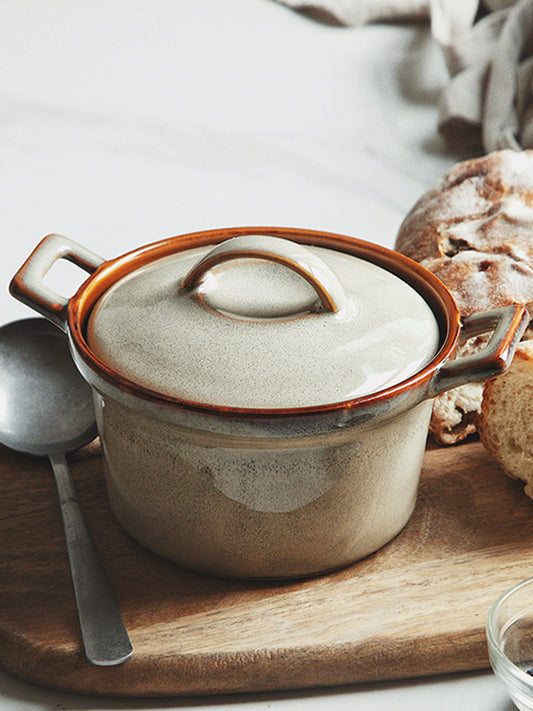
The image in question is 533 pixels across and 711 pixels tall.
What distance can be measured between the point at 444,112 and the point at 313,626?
139cm

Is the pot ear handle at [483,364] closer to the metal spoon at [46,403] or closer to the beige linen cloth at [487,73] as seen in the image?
the metal spoon at [46,403]

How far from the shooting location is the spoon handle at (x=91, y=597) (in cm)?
71

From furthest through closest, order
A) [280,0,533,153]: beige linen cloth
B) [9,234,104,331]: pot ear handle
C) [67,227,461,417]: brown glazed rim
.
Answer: [280,0,533,153]: beige linen cloth
[9,234,104,331]: pot ear handle
[67,227,461,417]: brown glazed rim

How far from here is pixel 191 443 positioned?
70cm

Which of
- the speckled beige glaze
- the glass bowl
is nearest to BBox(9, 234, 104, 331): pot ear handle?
the speckled beige glaze

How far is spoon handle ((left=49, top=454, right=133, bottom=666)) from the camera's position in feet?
2.32

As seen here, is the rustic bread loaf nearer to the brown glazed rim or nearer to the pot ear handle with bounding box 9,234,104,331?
the brown glazed rim

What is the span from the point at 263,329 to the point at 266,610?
0.81ft

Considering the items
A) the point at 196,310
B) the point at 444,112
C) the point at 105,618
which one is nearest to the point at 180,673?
the point at 105,618

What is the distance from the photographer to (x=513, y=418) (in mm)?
896

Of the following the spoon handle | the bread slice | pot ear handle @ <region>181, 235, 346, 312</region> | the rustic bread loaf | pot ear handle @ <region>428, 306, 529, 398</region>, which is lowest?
the spoon handle

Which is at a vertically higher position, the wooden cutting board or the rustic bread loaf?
the rustic bread loaf

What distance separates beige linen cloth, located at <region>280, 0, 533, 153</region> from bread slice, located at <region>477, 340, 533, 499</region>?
949 mm

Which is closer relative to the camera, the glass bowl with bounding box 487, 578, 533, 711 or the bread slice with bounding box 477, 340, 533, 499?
the glass bowl with bounding box 487, 578, 533, 711
